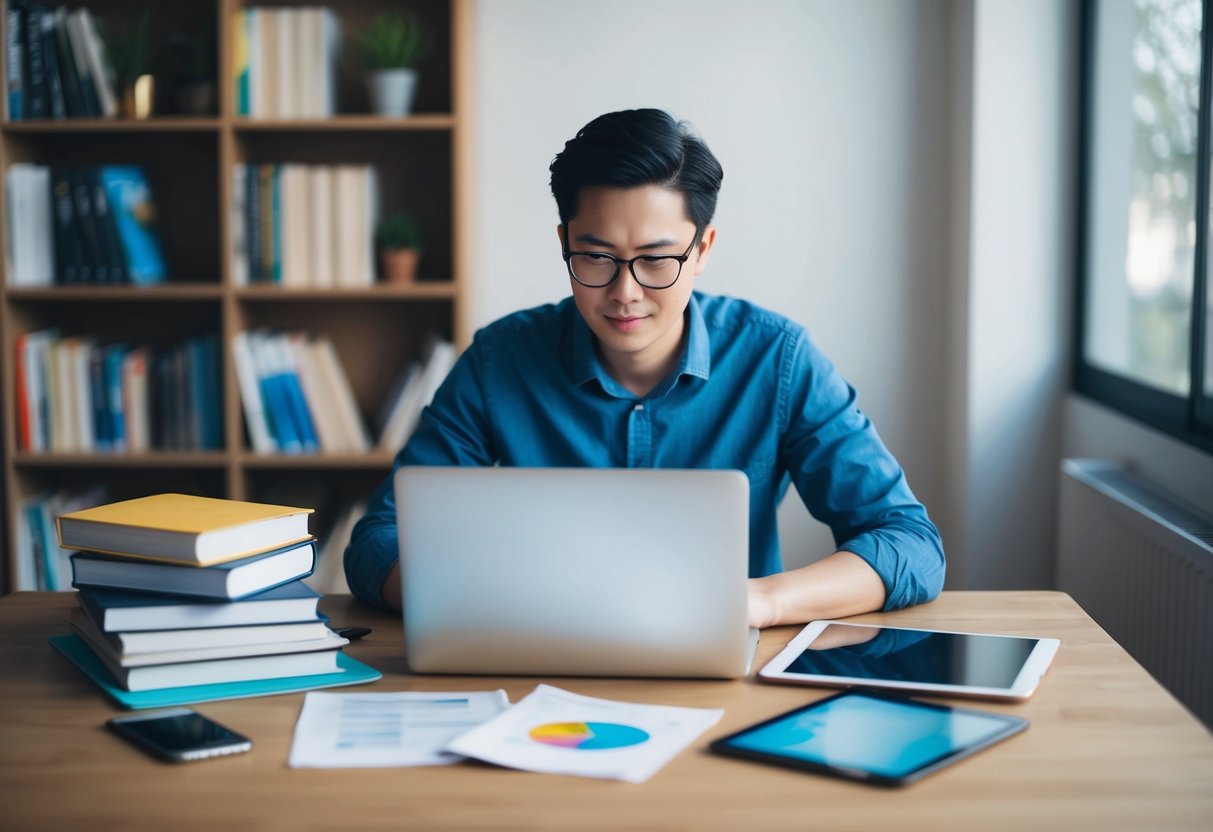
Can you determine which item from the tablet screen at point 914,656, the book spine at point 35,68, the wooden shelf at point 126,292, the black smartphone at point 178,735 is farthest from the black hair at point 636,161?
the book spine at point 35,68

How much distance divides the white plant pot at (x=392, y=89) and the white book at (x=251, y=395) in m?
0.64

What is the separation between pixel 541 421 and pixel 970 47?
5.47 ft

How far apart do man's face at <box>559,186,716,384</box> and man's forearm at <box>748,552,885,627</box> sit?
1.33 ft

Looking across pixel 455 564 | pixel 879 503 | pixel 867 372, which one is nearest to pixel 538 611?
pixel 455 564

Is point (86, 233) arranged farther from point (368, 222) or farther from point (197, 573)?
point (197, 573)

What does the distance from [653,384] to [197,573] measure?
804mm

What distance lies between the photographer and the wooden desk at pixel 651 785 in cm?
90

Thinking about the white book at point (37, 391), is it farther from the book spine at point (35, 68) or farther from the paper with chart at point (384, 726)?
Answer: the paper with chart at point (384, 726)

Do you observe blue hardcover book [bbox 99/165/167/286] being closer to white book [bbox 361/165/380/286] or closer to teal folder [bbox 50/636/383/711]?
white book [bbox 361/165/380/286]

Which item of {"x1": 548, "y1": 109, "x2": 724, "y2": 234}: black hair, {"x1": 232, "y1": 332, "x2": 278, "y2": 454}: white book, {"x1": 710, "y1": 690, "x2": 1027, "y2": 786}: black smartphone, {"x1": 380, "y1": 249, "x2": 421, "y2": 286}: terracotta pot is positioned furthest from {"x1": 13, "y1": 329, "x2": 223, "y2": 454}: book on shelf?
{"x1": 710, "y1": 690, "x2": 1027, "y2": 786}: black smartphone

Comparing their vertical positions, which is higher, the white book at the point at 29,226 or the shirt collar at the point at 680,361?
the white book at the point at 29,226

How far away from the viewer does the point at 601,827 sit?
887 millimetres

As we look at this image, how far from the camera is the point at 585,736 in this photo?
1039mm

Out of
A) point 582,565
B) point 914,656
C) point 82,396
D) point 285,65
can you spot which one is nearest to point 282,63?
point 285,65
